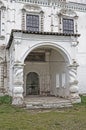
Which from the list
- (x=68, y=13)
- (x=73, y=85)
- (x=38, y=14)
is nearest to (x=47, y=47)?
(x=73, y=85)

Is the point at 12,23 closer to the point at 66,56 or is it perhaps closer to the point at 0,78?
the point at 0,78

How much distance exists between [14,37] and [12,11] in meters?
5.50

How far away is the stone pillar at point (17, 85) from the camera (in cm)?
1681

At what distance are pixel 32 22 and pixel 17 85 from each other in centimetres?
744

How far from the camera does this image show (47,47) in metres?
19.6

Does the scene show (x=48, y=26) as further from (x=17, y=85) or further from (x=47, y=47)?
(x=17, y=85)

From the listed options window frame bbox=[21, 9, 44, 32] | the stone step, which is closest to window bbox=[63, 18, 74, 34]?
window frame bbox=[21, 9, 44, 32]

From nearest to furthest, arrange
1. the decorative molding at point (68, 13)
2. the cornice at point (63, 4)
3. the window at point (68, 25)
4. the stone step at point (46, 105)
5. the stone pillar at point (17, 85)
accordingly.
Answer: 1. the stone step at point (46, 105)
2. the stone pillar at point (17, 85)
3. the cornice at point (63, 4)
4. the decorative molding at point (68, 13)
5. the window at point (68, 25)

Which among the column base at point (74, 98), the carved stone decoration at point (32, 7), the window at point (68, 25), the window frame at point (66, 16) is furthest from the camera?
the window at point (68, 25)

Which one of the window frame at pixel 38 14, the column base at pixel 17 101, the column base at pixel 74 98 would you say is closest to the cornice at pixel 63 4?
the window frame at pixel 38 14

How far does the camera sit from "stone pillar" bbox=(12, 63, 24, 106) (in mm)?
16812

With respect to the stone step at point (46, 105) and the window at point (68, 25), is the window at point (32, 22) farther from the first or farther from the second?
the stone step at point (46, 105)

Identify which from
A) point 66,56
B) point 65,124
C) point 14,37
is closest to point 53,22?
point 66,56

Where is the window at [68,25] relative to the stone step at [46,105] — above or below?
above
